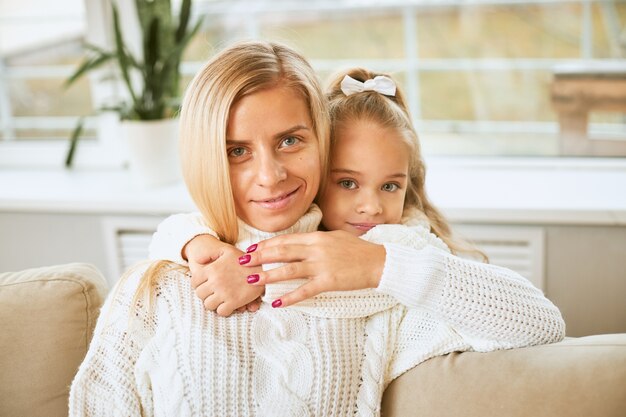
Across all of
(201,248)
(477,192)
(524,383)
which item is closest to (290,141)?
(201,248)

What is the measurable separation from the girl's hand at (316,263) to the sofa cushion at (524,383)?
0.21m

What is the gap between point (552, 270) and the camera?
7.02ft

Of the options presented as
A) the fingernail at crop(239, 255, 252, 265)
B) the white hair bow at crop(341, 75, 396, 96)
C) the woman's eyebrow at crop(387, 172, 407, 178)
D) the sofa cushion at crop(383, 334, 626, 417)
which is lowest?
the sofa cushion at crop(383, 334, 626, 417)

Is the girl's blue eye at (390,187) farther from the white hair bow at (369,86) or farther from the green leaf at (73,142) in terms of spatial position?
the green leaf at (73,142)

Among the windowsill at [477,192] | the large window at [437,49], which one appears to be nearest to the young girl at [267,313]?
the windowsill at [477,192]

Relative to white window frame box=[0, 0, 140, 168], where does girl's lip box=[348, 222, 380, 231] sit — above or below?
below

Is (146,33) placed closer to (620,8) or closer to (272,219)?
(272,219)

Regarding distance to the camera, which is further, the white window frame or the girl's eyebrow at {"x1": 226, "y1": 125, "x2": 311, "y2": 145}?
the white window frame

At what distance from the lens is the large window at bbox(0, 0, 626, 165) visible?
244 centimetres

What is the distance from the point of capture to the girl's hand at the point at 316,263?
1239 mm

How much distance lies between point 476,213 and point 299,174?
95cm

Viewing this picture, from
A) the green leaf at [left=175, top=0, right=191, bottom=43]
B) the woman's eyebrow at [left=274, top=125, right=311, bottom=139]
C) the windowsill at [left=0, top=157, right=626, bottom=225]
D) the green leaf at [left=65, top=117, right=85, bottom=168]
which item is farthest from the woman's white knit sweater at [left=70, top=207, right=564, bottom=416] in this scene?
the green leaf at [left=65, top=117, right=85, bottom=168]

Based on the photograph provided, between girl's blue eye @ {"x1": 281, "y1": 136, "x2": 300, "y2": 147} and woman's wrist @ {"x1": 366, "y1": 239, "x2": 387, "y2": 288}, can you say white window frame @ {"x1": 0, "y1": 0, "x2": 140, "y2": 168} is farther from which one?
woman's wrist @ {"x1": 366, "y1": 239, "x2": 387, "y2": 288}

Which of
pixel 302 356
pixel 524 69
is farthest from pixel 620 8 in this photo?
pixel 302 356
